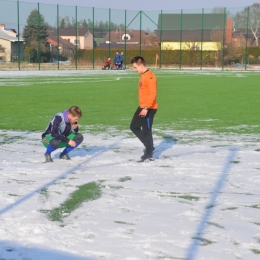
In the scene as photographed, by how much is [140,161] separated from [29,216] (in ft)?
10.4

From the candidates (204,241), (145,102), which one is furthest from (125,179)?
(204,241)

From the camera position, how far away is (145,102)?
8289mm

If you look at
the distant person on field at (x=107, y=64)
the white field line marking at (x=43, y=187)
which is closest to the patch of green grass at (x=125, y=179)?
the white field line marking at (x=43, y=187)

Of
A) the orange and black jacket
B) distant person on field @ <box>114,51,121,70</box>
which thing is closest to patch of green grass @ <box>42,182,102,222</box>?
the orange and black jacket

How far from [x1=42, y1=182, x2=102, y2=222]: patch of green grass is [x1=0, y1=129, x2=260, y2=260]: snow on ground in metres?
0.01

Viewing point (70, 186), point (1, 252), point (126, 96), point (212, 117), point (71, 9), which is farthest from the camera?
point (71, 9)

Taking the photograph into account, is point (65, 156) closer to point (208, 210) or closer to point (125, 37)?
point (208, 210)

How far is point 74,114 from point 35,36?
126 ft

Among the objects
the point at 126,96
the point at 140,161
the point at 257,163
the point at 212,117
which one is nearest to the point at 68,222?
the point at 140,161

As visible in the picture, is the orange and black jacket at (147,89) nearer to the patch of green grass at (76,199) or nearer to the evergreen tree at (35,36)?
the patch of green grass at (76,199)

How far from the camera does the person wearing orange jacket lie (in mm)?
8211

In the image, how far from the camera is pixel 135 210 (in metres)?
5.67

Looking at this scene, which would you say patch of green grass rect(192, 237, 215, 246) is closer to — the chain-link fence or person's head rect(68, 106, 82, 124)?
person's head rect(68, 106, 82, 124)

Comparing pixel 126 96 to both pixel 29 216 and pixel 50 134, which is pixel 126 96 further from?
pixel 29 216
